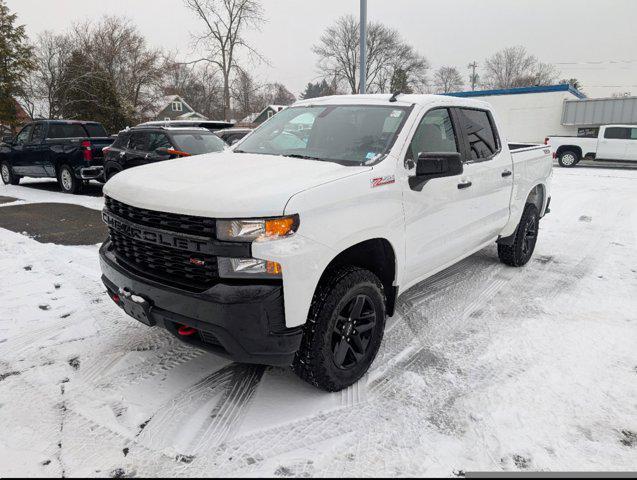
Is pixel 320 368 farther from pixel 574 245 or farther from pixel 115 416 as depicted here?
pixel 574 245

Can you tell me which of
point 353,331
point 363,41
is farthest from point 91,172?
point 353,331

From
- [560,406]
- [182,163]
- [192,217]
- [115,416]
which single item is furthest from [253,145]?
[560,406]

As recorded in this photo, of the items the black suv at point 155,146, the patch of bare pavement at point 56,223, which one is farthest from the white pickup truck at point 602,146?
the patch of bare pavement at point 56,223

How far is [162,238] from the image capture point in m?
2.61

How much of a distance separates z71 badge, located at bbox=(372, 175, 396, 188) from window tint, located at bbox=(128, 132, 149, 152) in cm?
730

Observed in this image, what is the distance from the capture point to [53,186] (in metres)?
12.7

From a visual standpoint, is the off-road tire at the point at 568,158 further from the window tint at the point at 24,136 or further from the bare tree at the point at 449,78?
the bare tree at the point at 449,78

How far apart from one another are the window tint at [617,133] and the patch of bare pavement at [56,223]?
67.9 ft

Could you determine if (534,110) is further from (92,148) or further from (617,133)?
(92,148)

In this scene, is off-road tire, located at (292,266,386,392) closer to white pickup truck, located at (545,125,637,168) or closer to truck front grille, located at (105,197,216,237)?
truck front grille, located at (105,197,216,237)

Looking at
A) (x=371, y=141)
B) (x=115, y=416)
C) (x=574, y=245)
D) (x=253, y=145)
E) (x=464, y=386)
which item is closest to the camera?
(x=115, y=416)

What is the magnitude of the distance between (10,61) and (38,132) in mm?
20270

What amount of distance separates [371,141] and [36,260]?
4.57 metres

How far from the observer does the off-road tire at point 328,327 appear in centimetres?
263
